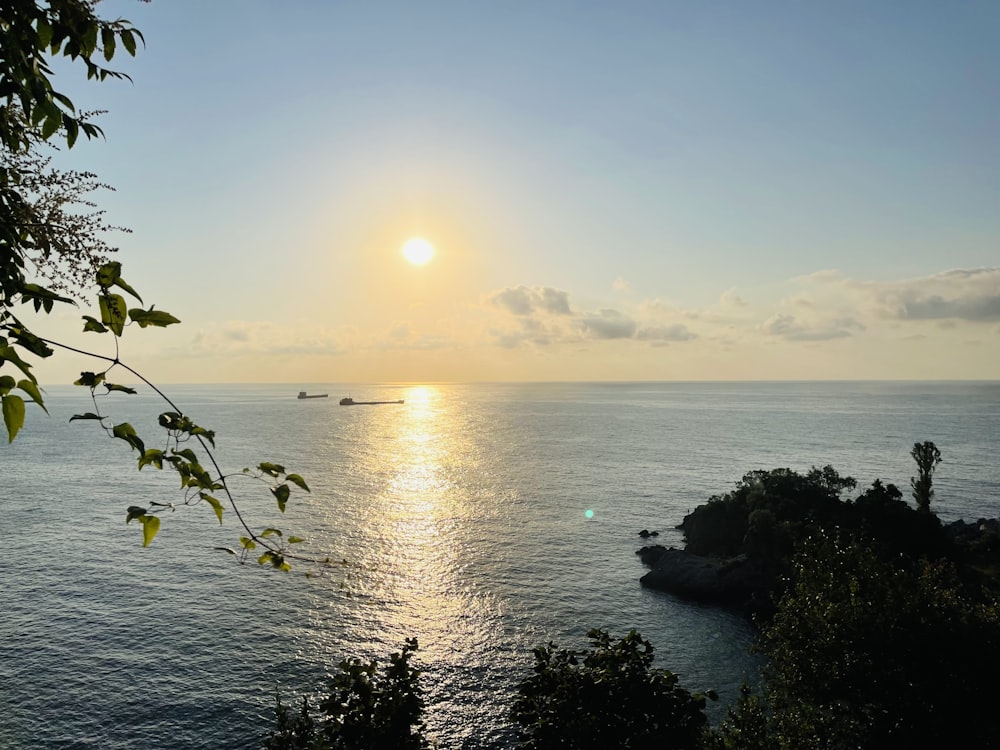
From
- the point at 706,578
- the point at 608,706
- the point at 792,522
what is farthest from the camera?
the point at 792,522

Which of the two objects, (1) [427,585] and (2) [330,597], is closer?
(2) [330,597]

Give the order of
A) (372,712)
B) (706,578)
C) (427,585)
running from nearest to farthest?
(372,712) < (706,578) < (427,585)

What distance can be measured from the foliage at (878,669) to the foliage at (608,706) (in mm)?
6824

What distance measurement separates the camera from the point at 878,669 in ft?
103

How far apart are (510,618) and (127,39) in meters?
63.8

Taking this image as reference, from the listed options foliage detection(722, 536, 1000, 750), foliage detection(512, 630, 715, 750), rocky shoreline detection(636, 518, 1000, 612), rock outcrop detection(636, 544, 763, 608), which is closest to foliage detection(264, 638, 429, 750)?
foliage detection(512, 630, 715, 750)

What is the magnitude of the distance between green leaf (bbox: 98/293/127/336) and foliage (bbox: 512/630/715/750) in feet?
60.8

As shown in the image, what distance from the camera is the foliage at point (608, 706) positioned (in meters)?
18.7

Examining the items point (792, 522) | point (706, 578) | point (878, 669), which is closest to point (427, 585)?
point (706, 578)

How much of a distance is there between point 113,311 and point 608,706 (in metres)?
19.8

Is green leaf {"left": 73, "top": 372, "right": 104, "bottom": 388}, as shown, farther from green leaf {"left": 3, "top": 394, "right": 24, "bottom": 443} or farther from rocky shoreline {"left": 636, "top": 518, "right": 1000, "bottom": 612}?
rocky shoreline {"left": 636, "top": 518, "right": 1000, "bottom": 612}

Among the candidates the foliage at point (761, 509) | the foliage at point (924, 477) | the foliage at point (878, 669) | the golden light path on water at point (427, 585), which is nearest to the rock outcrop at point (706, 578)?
the foliage at point (761, 509)

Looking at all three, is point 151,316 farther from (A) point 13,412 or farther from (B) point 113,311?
(A) point 13,412

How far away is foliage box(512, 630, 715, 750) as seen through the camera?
734 inches
